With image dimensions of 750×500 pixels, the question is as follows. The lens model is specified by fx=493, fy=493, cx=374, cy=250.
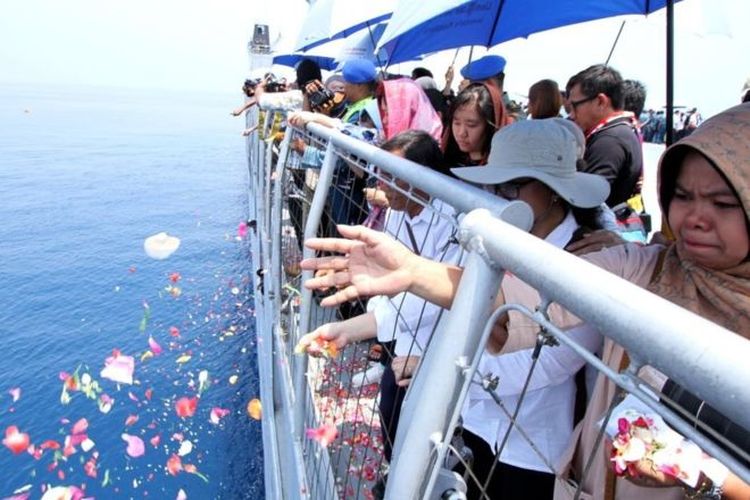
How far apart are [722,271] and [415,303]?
32.0 inches

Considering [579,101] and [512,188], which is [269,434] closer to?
[512,188]

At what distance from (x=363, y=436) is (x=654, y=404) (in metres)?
1.98

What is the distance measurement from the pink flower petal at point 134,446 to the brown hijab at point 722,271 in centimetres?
351

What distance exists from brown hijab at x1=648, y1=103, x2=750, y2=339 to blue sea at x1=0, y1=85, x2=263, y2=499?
310cm

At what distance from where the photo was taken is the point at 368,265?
3.10 ft

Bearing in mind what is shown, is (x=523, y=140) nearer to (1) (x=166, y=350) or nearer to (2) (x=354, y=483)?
(2) (x=354, y=483)

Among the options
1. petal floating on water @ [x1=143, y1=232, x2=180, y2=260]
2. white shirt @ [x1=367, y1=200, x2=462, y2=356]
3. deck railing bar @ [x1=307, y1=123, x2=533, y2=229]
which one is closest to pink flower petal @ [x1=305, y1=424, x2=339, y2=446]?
white shirt @ [x1=367, y1=200, x2=462, y2=356]

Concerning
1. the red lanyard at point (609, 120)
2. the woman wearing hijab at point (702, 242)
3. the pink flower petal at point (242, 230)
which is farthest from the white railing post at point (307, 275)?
the pink flower petal at point (242, 230)

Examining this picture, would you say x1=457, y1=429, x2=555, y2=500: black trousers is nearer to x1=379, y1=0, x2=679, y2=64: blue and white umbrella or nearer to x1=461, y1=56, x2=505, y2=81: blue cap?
x1=379, y1=0, x2=679, y2=64: blue and white umbrella

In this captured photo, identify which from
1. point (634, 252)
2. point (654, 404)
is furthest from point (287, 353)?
point (654, 404)

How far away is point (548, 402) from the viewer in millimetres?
1269

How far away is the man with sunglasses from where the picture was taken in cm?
237

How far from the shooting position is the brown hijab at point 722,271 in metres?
0.83

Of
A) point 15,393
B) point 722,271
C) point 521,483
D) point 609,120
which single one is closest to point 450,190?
point 722,271
